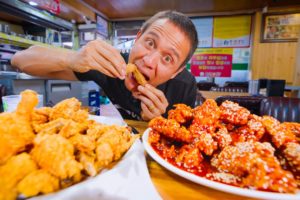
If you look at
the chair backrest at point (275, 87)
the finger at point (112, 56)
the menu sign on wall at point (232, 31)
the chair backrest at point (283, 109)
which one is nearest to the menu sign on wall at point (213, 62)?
the menu sign on wall at point (232, 31)

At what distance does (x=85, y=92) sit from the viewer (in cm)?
527

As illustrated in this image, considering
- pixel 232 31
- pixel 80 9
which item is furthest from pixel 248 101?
pixel 80 9

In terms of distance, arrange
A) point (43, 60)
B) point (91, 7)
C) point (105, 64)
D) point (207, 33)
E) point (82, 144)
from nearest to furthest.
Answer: point (82, 144)
point (105, 64)
point (43, 60)
point (91, 7)
point (207, 33)

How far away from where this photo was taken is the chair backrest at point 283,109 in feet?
6.71

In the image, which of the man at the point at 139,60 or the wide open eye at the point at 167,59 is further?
the wide open eye at the point at 167,59

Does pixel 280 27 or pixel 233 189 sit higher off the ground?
pixel 280 27

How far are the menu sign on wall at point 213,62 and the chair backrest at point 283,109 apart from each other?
5567 millimetres

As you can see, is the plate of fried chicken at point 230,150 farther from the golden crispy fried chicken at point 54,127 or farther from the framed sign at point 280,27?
the framed sign at point 280,27

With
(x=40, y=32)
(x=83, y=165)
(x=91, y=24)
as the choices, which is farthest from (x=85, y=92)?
(x=83, y=165)

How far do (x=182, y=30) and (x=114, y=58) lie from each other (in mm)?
805

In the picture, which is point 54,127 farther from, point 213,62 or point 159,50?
point 213,62

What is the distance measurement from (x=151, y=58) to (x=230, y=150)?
114 centimetres

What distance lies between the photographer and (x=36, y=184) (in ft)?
1.27

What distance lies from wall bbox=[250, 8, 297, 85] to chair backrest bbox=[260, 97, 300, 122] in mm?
5544
